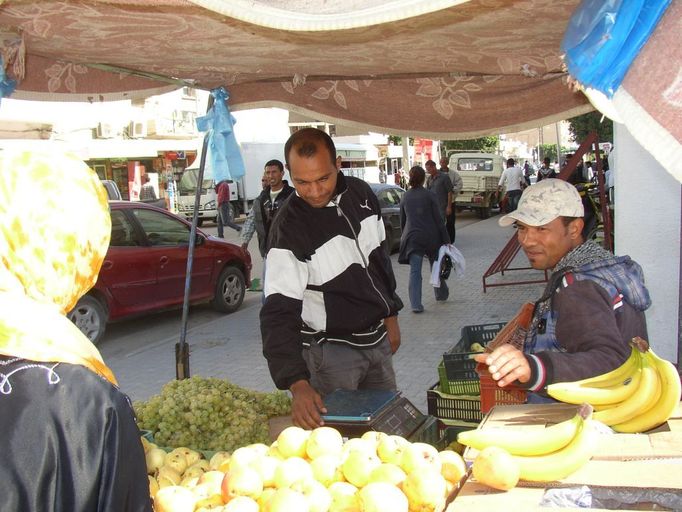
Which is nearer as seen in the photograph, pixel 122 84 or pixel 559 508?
pixel 559 508

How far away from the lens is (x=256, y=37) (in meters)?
2.58

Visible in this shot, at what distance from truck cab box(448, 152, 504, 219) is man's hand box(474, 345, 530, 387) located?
2248cm

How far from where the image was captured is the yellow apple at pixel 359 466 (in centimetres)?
194

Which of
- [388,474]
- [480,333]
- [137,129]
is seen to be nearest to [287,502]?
[388,474]

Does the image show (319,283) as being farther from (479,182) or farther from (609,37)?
(479,182)

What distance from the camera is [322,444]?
2.14 metres

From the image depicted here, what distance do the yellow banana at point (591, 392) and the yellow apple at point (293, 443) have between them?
0.88m

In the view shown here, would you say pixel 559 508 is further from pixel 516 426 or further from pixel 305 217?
pixel 305 217

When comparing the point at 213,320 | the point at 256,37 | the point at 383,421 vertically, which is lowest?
the point at 213,320

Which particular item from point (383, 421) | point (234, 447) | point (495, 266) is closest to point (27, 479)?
point (383, 421)

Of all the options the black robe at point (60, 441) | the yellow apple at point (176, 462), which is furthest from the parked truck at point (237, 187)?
the black robe at point (60, 441)

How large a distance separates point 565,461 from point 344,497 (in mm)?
Result: 654

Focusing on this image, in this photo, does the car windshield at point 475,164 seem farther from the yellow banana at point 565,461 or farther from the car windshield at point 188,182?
the yellow banana at point 565,461

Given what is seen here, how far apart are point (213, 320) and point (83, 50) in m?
7.09
